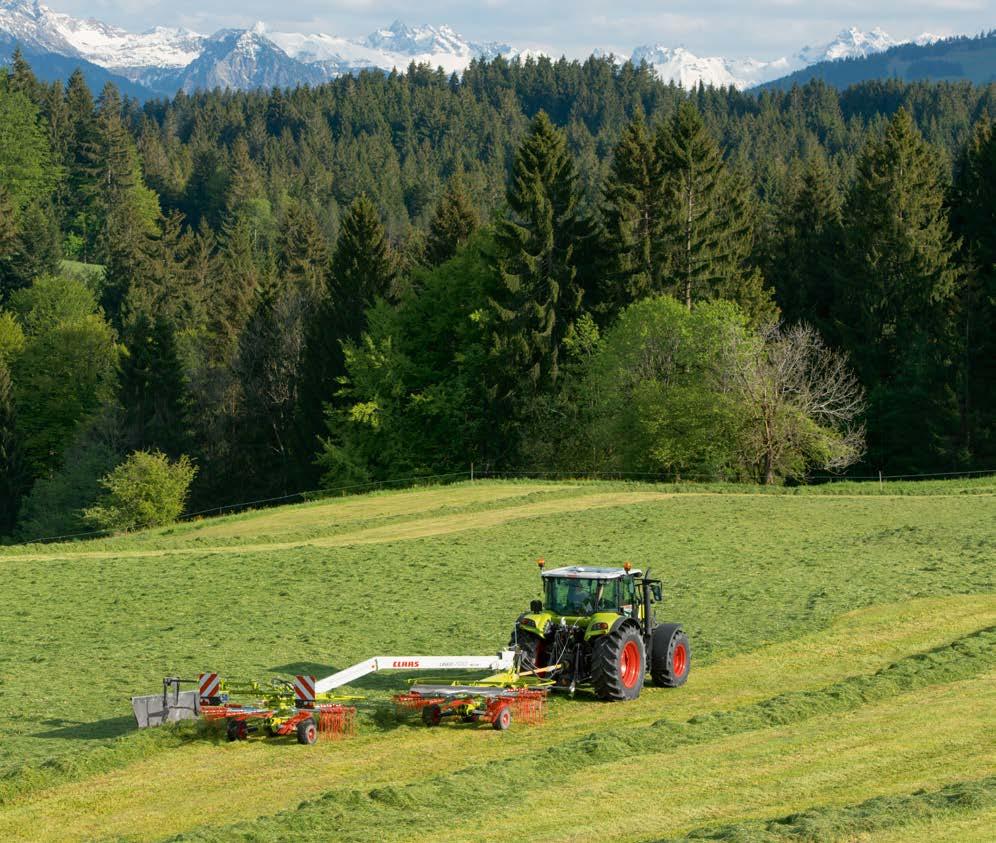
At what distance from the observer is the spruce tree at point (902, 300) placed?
2985 inches

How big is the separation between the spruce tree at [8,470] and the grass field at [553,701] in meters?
50.2

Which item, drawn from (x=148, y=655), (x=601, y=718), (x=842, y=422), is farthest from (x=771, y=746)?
(x=842, y=422)

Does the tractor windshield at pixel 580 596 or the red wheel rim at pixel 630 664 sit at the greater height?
the tractor windshield at pixel 580 596

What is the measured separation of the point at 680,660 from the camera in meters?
25.6

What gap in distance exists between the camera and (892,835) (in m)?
15.7

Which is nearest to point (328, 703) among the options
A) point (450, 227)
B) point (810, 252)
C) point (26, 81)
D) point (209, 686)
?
point (209, 686)

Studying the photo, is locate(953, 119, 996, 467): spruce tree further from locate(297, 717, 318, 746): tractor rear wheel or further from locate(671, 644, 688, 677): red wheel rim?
locate(297, 717, 318, 746): tractor rear wheel

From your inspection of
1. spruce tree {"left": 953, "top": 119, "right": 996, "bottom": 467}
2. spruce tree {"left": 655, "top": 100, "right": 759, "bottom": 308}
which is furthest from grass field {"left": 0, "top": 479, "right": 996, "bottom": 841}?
spruce tree {"left": 655, "top": 100, "right": 759, "bottom": 308}

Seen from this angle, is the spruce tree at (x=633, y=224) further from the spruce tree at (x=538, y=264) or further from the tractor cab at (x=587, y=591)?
the tractor cab at (x=587, y=591)

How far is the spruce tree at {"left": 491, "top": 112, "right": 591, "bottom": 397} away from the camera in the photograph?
7506 cm

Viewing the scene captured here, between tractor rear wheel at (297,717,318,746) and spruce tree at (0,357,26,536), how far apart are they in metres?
81.6

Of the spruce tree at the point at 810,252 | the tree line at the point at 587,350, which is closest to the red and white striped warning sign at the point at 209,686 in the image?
the tree line at the point at 587,350

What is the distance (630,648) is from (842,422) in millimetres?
50642

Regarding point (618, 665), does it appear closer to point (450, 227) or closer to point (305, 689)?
point (305, 689)
